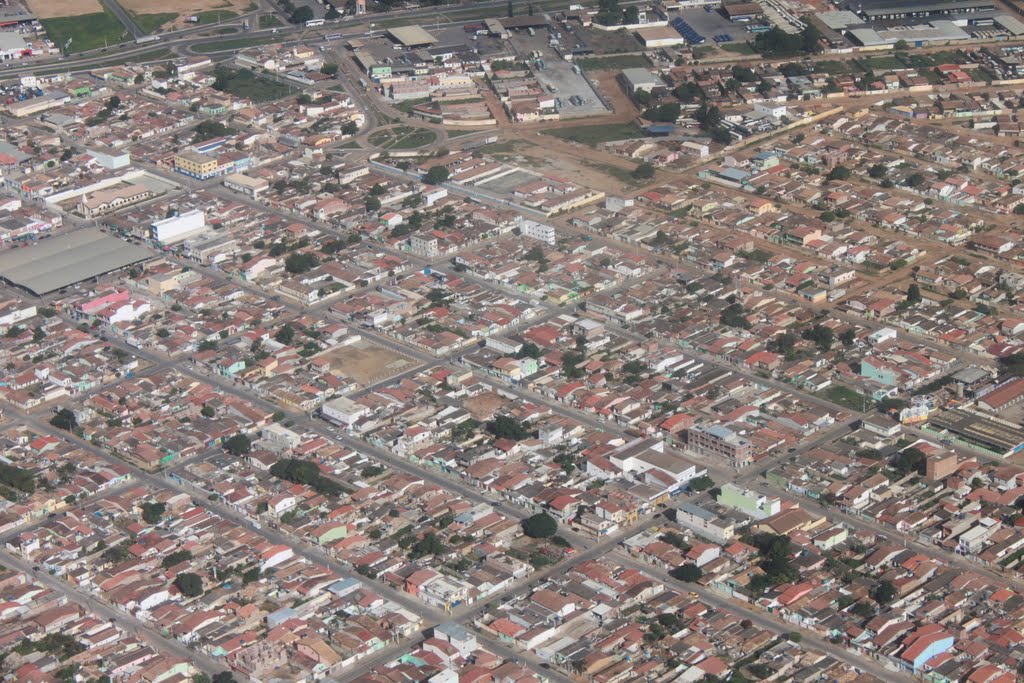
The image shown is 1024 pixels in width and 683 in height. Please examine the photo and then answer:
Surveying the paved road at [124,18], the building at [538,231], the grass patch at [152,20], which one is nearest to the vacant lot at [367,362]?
the building at [538,231]

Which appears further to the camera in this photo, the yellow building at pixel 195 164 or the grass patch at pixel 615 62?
the grass patch at pixel 615 62

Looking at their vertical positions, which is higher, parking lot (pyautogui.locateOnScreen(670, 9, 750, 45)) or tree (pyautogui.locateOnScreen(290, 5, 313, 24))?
tree (pyautogui.locateOnScreen(290, 5, 313, 24))

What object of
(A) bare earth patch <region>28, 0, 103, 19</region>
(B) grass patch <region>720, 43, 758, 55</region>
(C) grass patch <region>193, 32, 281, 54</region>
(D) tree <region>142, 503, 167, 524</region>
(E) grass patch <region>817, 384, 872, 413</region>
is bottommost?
(E) grass patch <region>817, 384, 872, 413</region>

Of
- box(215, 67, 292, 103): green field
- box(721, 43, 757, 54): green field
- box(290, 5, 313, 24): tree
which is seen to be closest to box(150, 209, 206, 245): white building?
box(215, 67, 292, 103): green field

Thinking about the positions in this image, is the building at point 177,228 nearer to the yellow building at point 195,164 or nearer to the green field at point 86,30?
the yellow building at point 195,164

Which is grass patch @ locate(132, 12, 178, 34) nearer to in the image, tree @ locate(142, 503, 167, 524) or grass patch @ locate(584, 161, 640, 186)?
grass patch @ locate(584, 161, 640, 186)

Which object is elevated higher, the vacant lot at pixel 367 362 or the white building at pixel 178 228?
the white building at pixel 178 228

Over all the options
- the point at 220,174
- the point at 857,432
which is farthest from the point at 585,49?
the point at 857,432

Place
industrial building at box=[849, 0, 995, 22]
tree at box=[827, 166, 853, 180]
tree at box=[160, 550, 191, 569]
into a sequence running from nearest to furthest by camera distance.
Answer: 1. tree at box=[160, 550, 191, 569]
2. tree at box=[827, 166, 853, 180]
3. industrial building at box=[849, 0, 995, 22]
